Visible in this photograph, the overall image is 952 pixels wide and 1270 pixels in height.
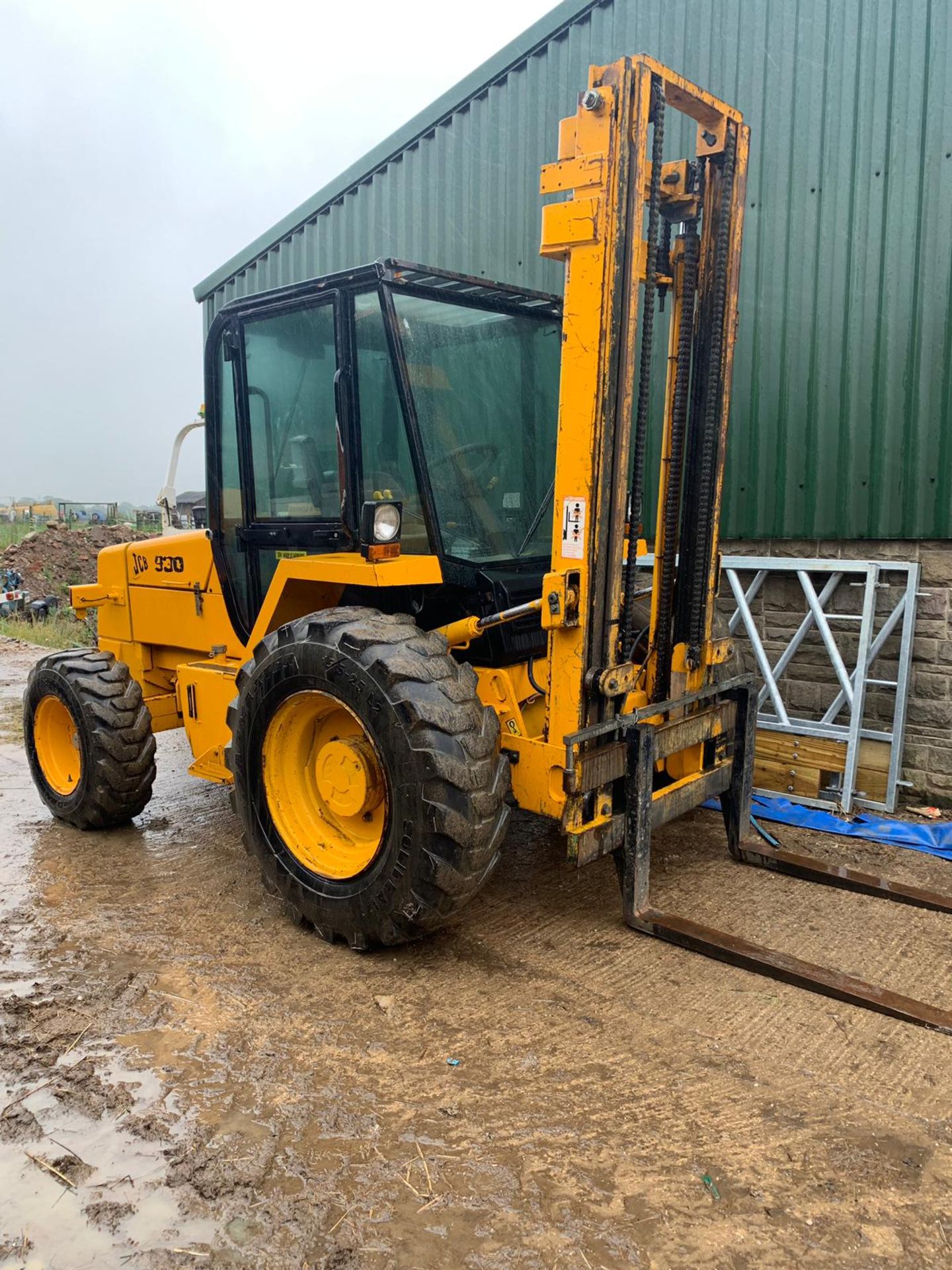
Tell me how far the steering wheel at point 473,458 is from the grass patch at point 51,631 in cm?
1082

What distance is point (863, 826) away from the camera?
5496 millimetres

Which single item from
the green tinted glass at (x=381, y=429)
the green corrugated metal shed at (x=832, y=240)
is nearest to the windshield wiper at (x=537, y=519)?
the green tinted glass at (x=381, y=429)

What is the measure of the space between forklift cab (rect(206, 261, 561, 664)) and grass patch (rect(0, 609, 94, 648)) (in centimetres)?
987

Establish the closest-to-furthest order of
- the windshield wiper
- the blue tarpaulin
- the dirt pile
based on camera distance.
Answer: the windshield wiper → the blue tarpaulin → the dirt pile

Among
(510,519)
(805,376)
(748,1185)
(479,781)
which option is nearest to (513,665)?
(510,519)

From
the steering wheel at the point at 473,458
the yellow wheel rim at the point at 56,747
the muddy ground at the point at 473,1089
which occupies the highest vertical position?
the steering wheel at the point at 473,458

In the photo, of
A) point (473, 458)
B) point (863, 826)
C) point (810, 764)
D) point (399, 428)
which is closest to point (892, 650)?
point (810, 764)

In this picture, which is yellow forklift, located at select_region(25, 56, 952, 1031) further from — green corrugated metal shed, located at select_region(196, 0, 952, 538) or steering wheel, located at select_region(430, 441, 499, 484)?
green corrugated metal shed, located at select_region(196, 0, 952, 538)

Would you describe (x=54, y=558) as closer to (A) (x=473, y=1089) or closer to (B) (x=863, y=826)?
(B) (x=863, y=826)

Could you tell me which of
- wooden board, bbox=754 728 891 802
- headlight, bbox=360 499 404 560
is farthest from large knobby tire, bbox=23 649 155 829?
wooden board, bbox=754 728 891 802

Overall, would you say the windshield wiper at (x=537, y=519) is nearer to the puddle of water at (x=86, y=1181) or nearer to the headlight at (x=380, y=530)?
the headlight at (x=380, y=530)

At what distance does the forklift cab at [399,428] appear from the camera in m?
4.02

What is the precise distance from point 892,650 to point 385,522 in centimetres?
361

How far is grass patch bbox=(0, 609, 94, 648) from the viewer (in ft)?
45.9
